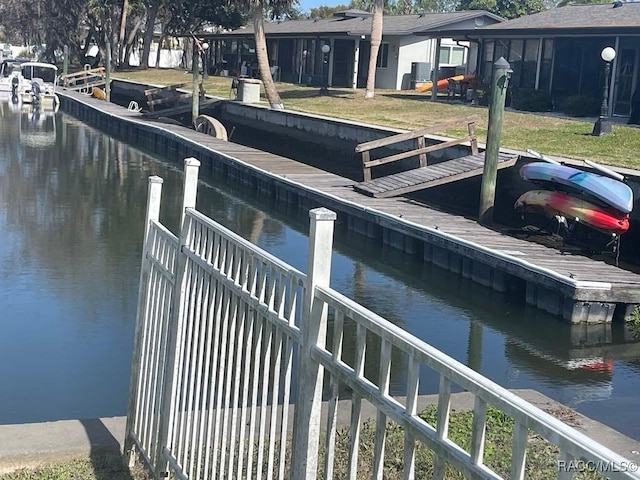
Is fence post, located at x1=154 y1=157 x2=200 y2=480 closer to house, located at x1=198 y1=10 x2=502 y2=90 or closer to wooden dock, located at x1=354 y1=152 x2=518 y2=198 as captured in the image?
wooden dock, located at x1=354 y1=152 x2=518 y2=198

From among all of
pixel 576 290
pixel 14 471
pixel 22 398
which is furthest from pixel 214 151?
pixel 14 471

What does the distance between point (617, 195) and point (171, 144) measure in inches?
755

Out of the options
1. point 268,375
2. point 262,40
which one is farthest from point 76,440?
point 262,40

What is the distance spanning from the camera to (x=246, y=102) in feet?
127

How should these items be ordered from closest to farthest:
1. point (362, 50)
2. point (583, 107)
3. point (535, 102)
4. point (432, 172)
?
point (432, 172), point (583, 107), point (535, 102), point (362, 50)

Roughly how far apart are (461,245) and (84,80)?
44212 mm

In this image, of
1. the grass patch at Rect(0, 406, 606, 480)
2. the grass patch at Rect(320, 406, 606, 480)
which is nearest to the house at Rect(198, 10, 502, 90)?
the grass patch at Rect(320, 406, 606, 480)

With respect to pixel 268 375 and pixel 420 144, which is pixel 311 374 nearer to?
pixel 268 375

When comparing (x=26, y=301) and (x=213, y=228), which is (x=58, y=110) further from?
(x=213, y=228)

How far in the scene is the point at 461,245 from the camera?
591 inches

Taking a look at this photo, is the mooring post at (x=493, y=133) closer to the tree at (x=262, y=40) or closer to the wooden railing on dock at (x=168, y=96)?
the tree at (x=262, y=40)

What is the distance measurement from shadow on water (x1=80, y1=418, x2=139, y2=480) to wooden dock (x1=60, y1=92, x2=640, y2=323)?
24.2 feet

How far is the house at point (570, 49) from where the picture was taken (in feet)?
98.6

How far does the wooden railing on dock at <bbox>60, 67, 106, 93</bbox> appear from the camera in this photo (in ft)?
180
